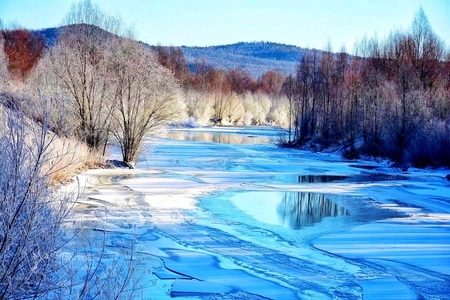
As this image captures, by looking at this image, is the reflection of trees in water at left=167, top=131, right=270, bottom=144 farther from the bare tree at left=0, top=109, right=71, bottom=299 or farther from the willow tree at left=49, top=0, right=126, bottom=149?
the bare tree at left=0, top=109, right=71, bottom=299

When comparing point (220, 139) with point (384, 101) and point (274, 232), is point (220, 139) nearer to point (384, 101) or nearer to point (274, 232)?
point (384, 101)

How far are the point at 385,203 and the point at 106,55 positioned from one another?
487 inches

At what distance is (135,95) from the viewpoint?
20000 mm

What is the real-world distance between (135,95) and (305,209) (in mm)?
10274

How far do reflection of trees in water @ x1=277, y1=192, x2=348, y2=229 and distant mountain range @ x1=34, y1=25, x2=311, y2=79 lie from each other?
448 ft

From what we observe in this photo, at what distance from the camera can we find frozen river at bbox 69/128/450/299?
644 centimetres

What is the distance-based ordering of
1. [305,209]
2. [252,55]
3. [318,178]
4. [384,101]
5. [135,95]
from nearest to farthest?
[305,209] < [318,178] < [135,95] < [384,101] < [252,55]

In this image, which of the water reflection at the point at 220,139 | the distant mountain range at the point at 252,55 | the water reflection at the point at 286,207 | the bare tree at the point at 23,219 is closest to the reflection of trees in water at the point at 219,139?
the water reflection at the point at 220,139

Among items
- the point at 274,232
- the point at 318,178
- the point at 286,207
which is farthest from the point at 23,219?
the point at 318,178

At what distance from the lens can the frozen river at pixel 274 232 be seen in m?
6.44

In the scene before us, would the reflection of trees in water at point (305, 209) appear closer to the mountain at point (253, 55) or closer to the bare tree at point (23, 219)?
the bare tree at point (23, 219)

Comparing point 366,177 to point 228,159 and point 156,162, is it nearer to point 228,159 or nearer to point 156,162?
point 228,159

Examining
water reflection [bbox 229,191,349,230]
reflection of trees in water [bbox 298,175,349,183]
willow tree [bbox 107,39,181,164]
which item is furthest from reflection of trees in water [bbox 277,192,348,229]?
willow tree [bbox 107,39,181,164]

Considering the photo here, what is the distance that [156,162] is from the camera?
21625 millimetres
